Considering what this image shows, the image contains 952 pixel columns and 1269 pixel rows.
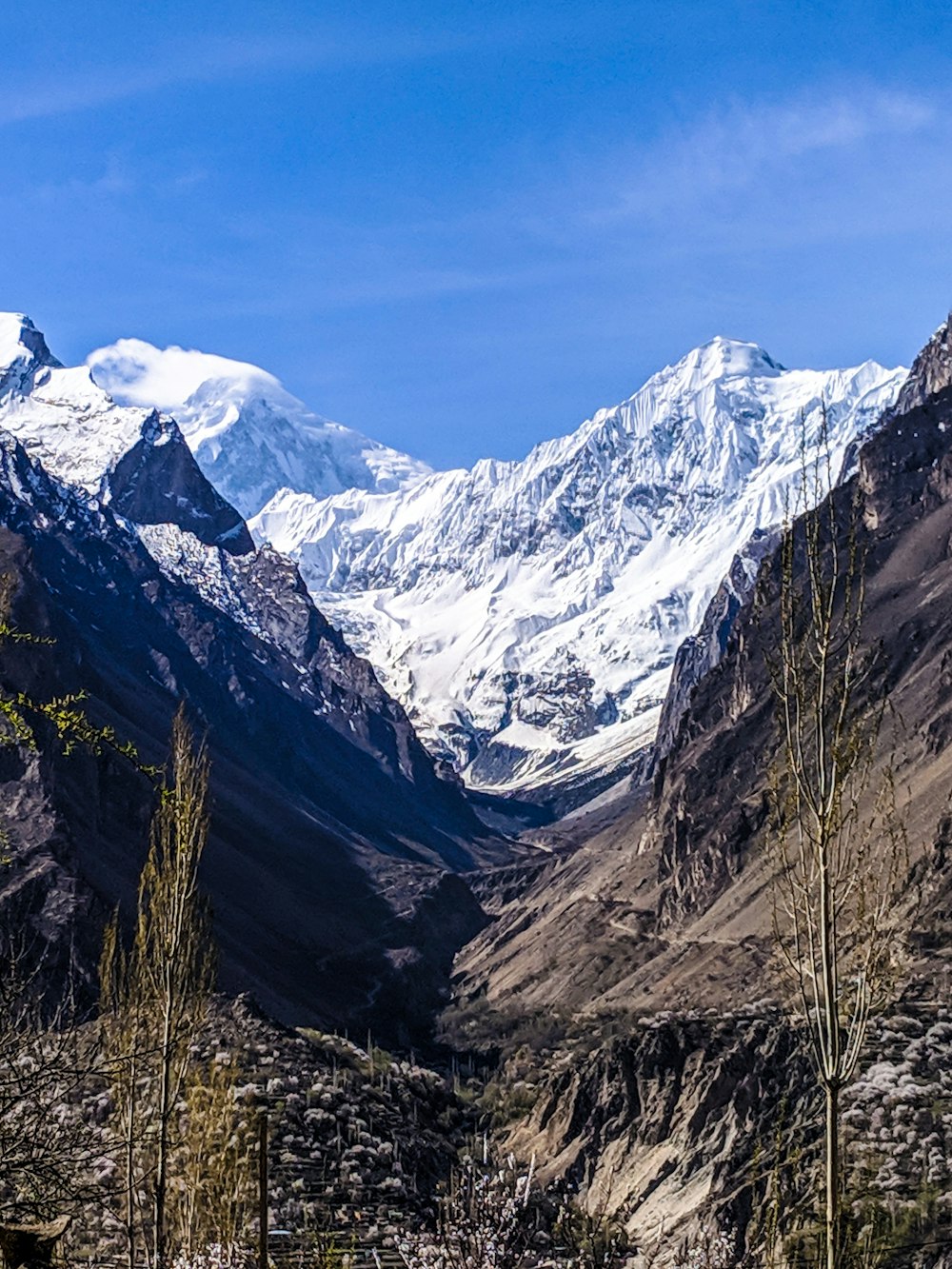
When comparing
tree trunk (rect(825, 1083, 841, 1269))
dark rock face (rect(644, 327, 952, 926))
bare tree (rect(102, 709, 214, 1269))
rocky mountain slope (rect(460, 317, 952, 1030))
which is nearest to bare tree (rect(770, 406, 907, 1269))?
tree trunk (rect(825, 1083, 841, 1269))

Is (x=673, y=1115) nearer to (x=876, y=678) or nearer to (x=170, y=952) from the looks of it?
(x=170, y=952)

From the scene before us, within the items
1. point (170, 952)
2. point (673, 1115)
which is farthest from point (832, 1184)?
point (673, 1115)

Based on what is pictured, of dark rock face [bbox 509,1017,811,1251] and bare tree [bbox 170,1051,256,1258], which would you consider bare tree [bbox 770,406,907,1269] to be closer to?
bare tree [bbox 170,1051,256,1258]

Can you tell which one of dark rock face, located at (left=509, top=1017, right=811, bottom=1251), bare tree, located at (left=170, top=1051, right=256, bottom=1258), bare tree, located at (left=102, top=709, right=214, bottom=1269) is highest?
dark rock face, located at (left=509, top=1017, right=811, bottom=1251)

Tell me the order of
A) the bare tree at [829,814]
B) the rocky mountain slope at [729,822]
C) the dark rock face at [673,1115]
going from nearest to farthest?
the bare tree at [829,814], the dark rock face at [673,1115], the rocky mountain slope at [729,822]

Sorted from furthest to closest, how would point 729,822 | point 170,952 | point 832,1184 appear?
point 729,822 → point 170,952 → point 832,1184

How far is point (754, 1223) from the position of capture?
22.5 meters

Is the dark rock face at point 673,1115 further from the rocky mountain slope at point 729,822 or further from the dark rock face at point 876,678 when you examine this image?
the dark rock face at point 876,678

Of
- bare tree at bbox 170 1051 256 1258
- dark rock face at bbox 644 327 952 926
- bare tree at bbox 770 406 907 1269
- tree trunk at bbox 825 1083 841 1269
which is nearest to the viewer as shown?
tree trunk at bbox 825 1083 841 1269

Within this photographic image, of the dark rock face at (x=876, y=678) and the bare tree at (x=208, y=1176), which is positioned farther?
the dark rock face at (x=876, y=678)

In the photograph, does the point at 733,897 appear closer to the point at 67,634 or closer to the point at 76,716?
the point at 67,634

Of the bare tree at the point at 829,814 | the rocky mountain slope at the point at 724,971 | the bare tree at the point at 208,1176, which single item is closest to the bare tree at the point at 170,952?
the bare tree at the point at 208,1176

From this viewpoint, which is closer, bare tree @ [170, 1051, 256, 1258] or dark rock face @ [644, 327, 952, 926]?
bare tree @ [170, 1051, 256, 1258]

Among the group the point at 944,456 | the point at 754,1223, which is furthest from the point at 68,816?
the point at 754,1223
